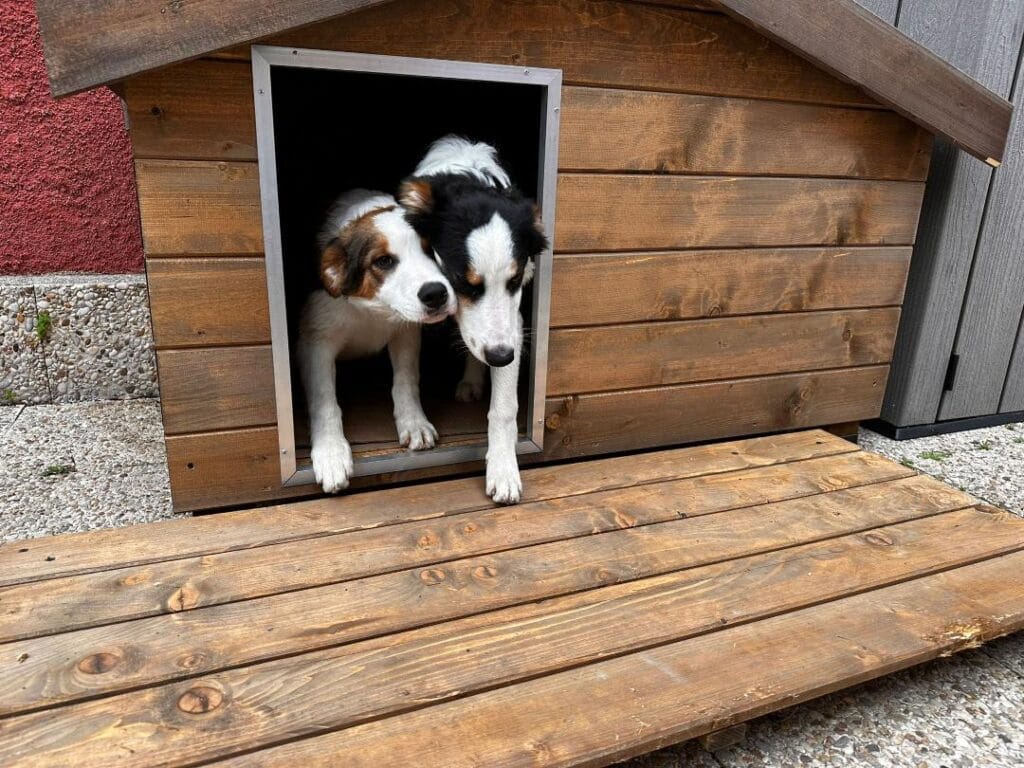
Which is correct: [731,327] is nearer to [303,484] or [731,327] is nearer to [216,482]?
[303,484]

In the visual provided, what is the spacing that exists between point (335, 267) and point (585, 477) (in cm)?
100

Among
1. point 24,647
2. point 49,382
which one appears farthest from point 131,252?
point 24,647

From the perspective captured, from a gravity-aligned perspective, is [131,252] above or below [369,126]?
below

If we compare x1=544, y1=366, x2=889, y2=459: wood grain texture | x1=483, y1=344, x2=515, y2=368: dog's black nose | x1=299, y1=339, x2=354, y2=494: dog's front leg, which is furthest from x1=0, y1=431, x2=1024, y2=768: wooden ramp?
x1=483, y1=344, x2=515, y2=368: dog's black nose

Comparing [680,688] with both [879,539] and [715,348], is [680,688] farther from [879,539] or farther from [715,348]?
[715,348]

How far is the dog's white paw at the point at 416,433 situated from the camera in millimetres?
2285

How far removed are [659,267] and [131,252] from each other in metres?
2.37

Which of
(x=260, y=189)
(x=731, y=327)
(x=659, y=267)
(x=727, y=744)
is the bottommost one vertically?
(x=727, y=744)

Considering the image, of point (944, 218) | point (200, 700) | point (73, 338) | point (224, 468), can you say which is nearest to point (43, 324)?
point (73, 338)

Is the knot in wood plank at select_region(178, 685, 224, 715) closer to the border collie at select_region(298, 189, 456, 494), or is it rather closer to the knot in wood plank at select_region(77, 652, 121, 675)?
the knot in wood plank at select_region(77, 652, 121, 675)

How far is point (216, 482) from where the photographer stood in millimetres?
2072

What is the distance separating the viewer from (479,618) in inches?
63.3

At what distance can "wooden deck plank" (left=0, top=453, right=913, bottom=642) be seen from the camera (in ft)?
5.26

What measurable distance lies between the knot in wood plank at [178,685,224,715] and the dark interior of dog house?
3.90 feet
